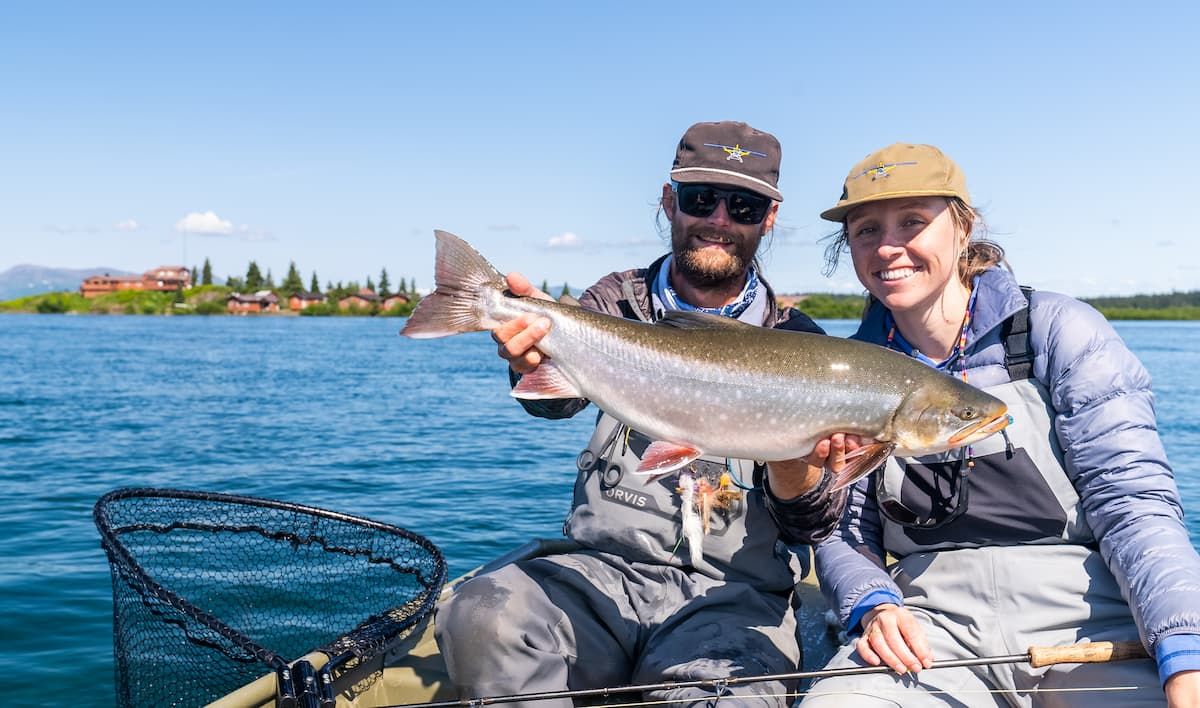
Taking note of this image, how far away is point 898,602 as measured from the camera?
3.84 metres

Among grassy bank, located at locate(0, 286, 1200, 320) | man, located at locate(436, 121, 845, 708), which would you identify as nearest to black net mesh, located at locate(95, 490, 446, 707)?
man, located at locate(436, 121, 845, 708)

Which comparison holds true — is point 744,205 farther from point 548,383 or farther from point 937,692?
point 937,692

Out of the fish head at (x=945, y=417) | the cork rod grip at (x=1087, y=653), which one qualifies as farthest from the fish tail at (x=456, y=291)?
the cork rod grip at (x=1087, y=653)

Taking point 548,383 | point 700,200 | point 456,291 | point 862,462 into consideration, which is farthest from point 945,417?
point 456,291

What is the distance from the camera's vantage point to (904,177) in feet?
12.9

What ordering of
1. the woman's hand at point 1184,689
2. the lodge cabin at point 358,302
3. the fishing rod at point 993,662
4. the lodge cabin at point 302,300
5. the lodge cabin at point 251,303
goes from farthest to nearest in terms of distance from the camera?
the lodge cabin at point 358,302, the lodge cabin at point 302,300, the lodge cabin at point 251,303, the fishing rod at point 993,662, the woman's hand at point 1184,689

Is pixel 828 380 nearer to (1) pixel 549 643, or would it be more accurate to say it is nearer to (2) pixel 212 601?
(1) pixel 549 643

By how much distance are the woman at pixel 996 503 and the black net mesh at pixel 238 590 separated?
2243mm

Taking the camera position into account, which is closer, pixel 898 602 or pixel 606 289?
pixel 898 602

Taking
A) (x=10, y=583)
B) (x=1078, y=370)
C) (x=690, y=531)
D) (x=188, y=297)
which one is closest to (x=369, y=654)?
(x=690, y=531)

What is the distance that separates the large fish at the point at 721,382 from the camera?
368 cm

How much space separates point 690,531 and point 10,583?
8256mm

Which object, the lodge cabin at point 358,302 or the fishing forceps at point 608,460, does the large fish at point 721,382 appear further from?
the lodge cabin at point 358,302

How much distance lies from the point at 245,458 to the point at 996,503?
16.4 m
